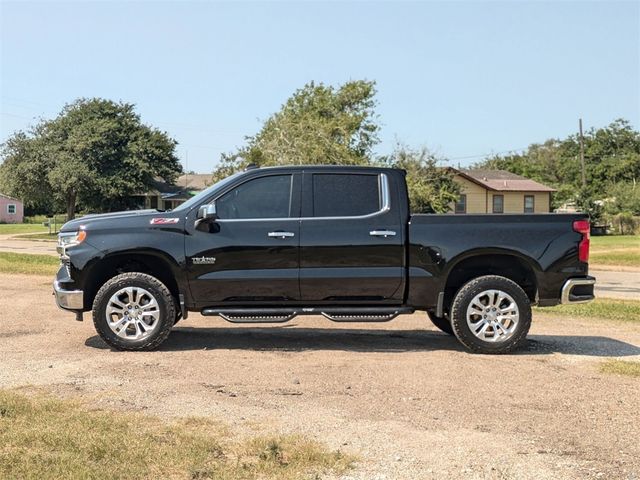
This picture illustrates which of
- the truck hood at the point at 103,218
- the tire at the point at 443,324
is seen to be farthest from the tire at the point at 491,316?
the truck hood at the point at 103,218

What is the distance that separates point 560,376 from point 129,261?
4.68 m

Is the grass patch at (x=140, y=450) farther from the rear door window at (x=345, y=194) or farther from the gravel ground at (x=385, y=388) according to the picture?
the rear door window at (x=345, y=194)

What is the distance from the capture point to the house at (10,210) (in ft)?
280

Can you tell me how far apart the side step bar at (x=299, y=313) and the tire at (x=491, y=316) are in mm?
676

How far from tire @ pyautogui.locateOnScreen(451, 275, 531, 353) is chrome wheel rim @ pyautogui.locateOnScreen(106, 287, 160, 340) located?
3.21m

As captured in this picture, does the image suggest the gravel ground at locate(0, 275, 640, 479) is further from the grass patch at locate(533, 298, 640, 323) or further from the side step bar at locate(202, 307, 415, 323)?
the grass patch at locate(533, 298, 640, 323)

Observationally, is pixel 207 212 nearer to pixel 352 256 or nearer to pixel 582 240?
pixel 352 256

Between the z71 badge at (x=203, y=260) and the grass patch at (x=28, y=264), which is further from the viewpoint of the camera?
the grass patch at (x=28, y=264)

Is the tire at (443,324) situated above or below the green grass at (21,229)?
below

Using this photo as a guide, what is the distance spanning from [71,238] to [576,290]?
5.51m

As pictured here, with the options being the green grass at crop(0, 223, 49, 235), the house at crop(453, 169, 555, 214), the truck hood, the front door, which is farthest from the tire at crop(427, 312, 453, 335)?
the green grass at crop(0, 223, 49, 235)

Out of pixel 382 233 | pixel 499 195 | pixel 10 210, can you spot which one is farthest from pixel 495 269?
Result: pixel 10 210

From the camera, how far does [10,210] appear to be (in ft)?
281

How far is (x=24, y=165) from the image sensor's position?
4772cm
